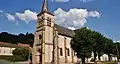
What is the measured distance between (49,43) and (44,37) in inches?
98.0

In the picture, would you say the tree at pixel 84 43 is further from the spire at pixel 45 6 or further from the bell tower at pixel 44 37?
the spire at pixel 45 6

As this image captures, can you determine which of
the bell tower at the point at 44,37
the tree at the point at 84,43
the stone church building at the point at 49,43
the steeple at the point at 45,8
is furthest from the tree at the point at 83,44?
the steeple at the point at 45,8

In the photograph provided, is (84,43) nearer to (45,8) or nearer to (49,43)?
(49,43)

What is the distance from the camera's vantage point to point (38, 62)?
49125mm

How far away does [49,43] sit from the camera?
49.0 m

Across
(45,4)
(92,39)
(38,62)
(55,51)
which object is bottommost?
(38,62)

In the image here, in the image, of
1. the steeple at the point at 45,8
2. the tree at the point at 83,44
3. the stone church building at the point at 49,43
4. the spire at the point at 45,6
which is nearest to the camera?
the tree at the point at 83,44

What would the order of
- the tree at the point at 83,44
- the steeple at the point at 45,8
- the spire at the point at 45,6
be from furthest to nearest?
the spire at the point at 45,6
the steeple at the point at 45,8
the tree at the point at 83,44

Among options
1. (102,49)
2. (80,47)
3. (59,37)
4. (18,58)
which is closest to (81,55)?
(80,47)

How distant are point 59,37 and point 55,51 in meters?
5.20

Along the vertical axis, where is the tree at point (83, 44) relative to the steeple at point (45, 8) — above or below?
below

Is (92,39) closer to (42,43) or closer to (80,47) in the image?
(80,47)

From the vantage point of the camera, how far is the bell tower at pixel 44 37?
156ft

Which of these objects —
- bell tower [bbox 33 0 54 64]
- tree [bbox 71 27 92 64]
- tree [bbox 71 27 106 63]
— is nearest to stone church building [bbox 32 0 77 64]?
bell tower [bbox 33 0 54 64]
